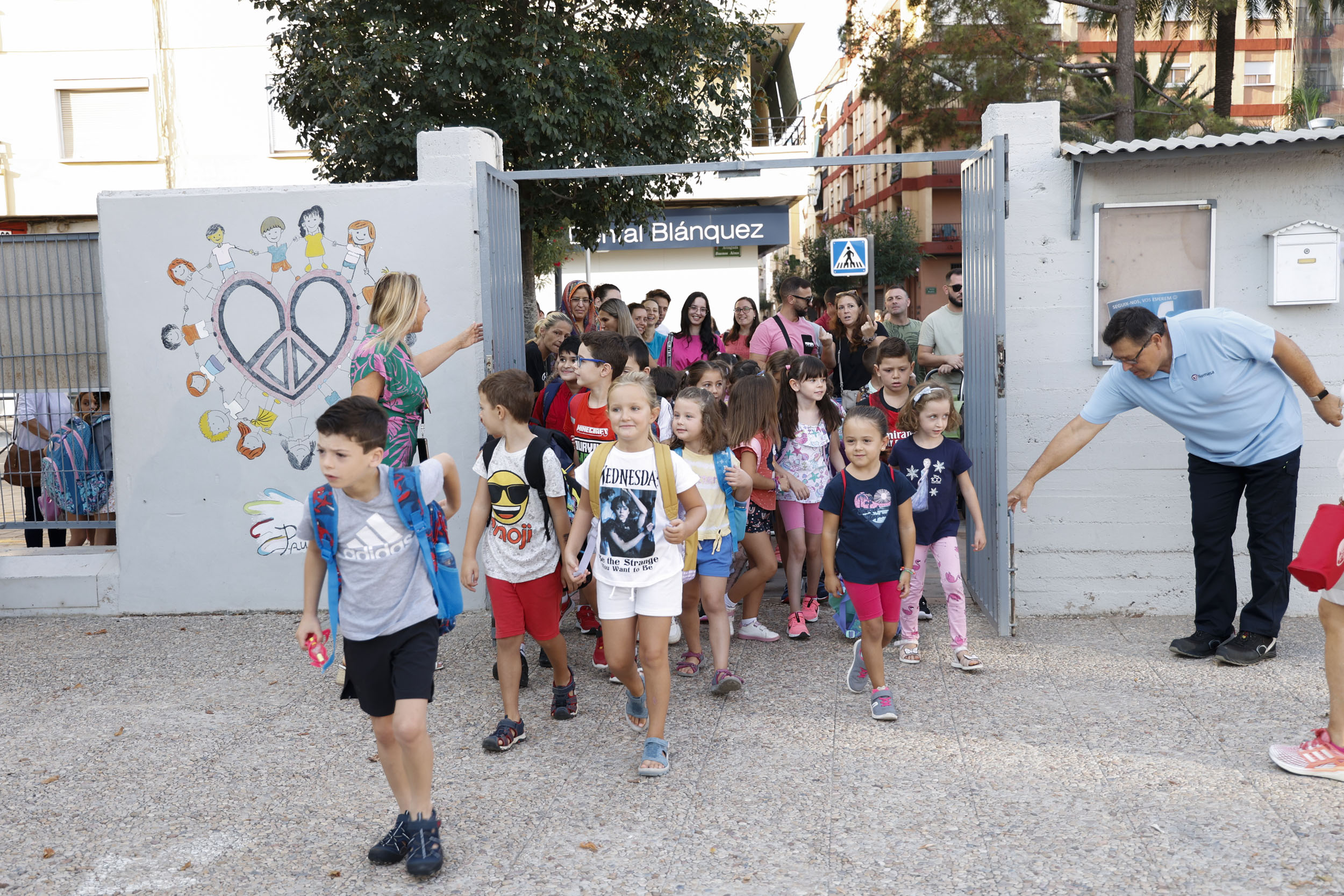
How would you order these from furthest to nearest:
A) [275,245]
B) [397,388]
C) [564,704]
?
[275,245]
[397,388]
[564,704]

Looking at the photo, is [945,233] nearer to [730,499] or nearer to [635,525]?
[730,499]

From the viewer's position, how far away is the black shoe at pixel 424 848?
3.33m

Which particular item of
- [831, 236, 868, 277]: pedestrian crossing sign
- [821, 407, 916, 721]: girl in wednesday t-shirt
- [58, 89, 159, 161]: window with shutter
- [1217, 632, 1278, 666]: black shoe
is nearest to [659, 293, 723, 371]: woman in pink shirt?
[821, 407, 916, 721]: girl in wednesday t-shirt

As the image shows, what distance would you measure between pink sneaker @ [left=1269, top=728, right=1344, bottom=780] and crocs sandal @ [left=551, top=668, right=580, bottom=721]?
2.75 meters

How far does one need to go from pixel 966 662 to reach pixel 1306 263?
112 inches

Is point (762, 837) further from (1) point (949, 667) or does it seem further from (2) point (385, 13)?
(2) point (385, 13)

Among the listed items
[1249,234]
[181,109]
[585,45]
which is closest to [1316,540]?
[1249,234]

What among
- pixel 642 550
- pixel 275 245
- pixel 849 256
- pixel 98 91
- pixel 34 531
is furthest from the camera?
pixel 98 91

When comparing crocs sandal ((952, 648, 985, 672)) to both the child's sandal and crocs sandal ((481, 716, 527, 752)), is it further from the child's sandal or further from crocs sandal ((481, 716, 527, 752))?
crocs sandal ((481, 716, 527, 752))

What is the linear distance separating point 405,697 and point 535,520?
1.27 m

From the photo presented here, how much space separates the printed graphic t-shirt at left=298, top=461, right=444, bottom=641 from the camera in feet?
11.1

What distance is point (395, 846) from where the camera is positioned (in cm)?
345

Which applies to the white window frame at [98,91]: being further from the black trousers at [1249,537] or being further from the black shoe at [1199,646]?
the black shoe at [1199,646]

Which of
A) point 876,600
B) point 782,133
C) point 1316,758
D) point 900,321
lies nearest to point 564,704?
point 876,600
